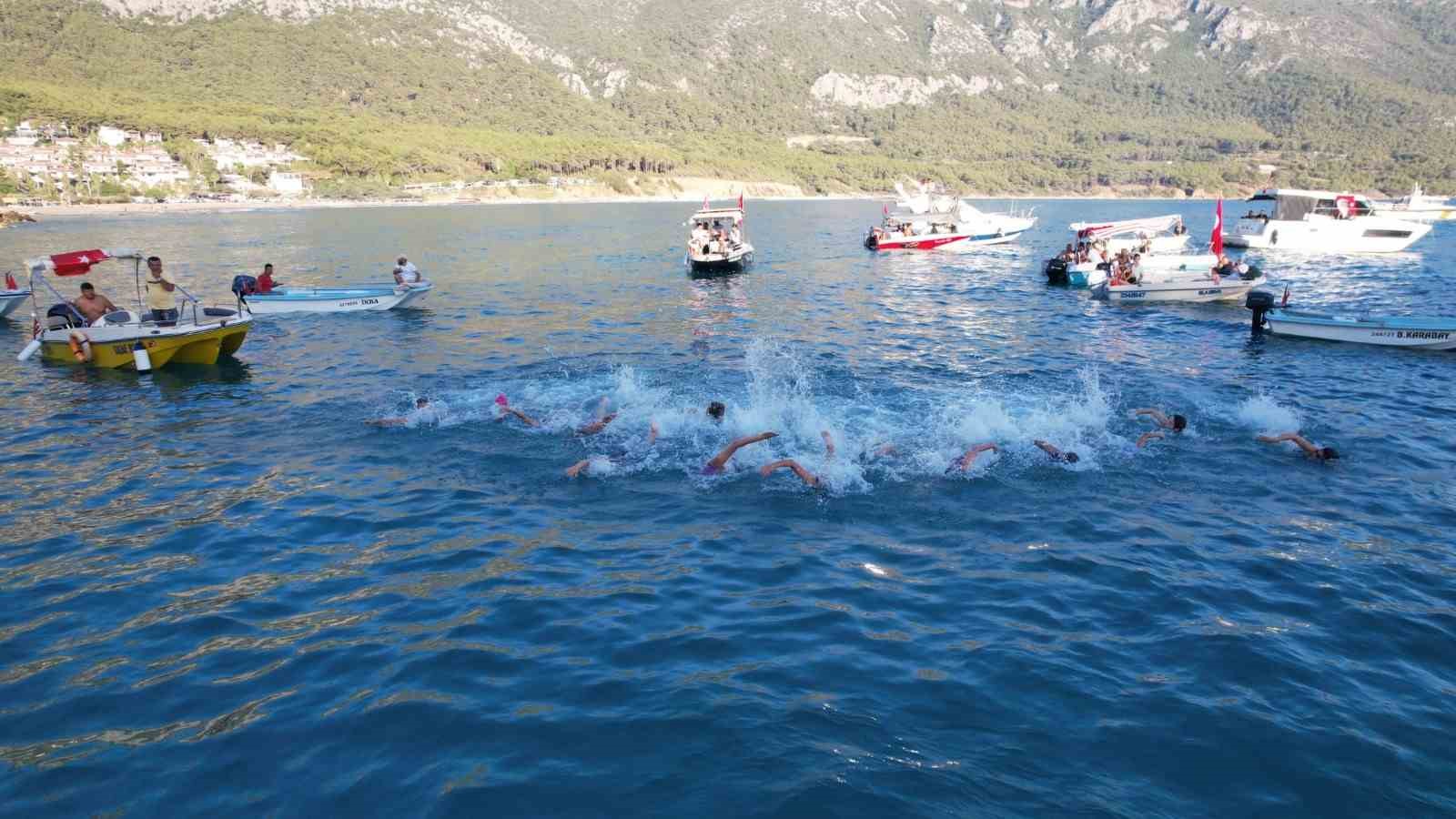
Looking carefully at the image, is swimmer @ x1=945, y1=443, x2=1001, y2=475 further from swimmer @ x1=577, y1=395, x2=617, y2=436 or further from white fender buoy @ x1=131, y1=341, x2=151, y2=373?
white fender buoy @ x1=131, y1=341, x2=151, y2=373

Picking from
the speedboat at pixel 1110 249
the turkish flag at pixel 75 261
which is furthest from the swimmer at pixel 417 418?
the speedboat at pixel 1110 249

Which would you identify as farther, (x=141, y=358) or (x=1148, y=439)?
(x=141, y=358)

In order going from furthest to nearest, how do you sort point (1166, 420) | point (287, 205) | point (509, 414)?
1. point (287, 205)
2. point (509, 414)
3. point (1166, 420)

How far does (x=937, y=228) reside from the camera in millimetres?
58281

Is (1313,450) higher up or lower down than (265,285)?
lower down

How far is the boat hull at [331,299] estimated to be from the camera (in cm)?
3127

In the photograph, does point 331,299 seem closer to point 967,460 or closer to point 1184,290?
→ point 967,460

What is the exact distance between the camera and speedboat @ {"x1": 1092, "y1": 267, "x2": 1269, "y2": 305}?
109ft

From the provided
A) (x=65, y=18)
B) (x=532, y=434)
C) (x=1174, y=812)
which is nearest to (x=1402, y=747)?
(x=1174, y=812)

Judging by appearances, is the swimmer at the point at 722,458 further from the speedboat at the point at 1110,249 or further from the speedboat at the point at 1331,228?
the speedboat at the point at 1331,228

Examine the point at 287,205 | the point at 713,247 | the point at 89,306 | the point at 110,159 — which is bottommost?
the point at 89,306

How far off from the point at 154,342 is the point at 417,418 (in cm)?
974

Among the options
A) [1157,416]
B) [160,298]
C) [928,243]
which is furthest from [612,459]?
[928,243]

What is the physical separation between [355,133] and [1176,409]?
181 m
